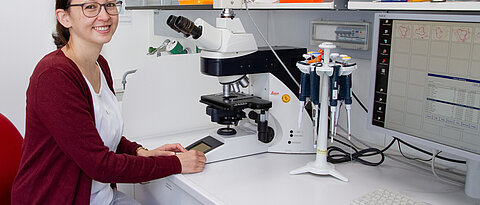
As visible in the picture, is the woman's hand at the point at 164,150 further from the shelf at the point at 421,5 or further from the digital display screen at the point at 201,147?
the shelf at the point at 421,5

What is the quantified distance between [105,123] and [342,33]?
929 millimetres

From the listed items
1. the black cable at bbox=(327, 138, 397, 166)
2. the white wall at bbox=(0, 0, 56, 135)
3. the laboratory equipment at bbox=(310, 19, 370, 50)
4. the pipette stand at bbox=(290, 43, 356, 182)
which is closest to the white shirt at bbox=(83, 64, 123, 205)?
the pipette stand at bbox=(290, 43, 356, 182)

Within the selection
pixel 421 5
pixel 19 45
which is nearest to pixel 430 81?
pixel 421 5

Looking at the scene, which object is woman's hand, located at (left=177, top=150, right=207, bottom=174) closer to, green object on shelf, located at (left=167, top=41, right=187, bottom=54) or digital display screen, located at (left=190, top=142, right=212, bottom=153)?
digital display screen, located at (left=190, top=142, right=212, bottom=153)

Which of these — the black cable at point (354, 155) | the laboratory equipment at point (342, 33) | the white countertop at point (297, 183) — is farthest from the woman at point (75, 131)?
the laboratory equipment at point (342, 33)

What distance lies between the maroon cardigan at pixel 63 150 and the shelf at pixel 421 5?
0.71 meters

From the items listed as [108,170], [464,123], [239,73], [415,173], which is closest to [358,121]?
[415,173]

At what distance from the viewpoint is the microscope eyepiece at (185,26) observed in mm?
1268

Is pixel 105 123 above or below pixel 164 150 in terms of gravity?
above

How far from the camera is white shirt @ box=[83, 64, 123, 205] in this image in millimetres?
1319

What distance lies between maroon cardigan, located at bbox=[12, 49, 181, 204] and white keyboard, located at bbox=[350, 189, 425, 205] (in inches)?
21.2

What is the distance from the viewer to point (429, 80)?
110cm

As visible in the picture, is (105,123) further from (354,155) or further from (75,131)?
(354,155)

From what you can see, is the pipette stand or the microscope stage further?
the microscope stage
